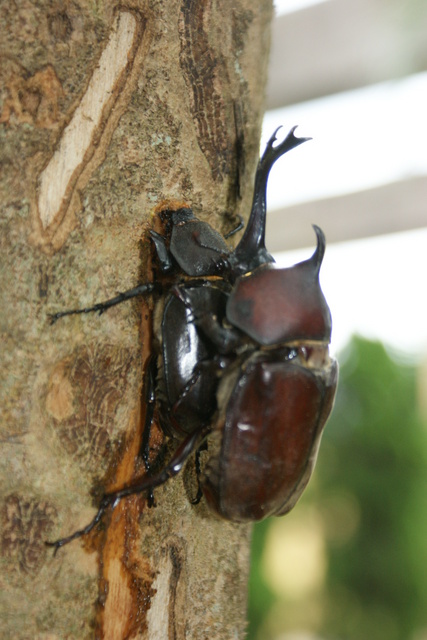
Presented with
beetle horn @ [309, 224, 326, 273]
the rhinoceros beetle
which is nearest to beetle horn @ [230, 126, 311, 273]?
the rhinoceros beetle

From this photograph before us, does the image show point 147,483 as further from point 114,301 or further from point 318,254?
point 318,254

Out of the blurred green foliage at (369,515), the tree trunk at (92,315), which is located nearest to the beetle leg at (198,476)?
the tree trunk at (92,315)

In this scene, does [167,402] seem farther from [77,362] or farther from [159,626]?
[159,626]

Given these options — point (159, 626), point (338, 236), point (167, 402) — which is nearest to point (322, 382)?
point (167, 402)

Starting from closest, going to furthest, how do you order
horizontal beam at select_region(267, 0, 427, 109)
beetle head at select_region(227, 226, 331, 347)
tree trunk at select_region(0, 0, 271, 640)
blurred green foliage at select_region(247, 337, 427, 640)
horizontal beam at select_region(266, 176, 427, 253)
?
tree trunk at select_region(0, 0, 271, 640) < beetle head at select_region(227, 226, 331, 347) < horizontal beam at select_region(267, 0, 427, 109) < blurred green foliage at select_region(247, 337, 427, 640) < horizontal beam at select_region(266, 176, 427, 253)

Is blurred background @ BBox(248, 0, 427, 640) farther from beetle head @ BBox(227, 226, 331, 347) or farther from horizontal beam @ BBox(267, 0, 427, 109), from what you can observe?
beetle head @ BBox(227, 226, 331, 347)

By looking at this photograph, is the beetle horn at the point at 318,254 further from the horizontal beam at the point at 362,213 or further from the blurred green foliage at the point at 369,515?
the blurred green foliage at the point at 369,515

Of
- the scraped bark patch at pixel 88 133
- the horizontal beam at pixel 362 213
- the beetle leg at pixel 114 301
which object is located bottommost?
→ the horizontal beam at pixel 362 213
